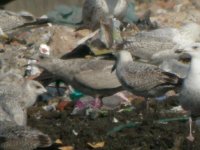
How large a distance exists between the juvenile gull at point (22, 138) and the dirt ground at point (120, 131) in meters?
0.32

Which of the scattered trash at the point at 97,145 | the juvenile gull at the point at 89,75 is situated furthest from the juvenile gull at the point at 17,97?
the scattered trash at the point at 97,145

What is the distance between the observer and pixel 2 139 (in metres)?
8.98

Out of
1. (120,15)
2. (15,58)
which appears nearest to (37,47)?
(15,58)

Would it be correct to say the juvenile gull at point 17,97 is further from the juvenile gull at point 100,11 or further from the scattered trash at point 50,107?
the juvenile gull at point 100,11

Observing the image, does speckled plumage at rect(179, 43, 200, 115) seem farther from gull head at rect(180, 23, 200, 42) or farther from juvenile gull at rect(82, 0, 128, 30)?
juvenile gull at rect(82, 0, 128, 30)

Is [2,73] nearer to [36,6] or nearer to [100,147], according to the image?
[100,147]

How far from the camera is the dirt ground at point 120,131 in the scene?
916cm

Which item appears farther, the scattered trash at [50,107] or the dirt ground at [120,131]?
the scattered trash at [50,107]

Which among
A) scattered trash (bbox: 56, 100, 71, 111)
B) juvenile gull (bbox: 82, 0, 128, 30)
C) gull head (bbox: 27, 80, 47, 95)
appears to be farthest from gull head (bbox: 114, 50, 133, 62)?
juvenile gull (bbox: 82, 0, 128, 30)

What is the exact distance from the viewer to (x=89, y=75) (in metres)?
11.2

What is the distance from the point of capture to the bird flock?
916 cm

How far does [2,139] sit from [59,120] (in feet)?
4.60

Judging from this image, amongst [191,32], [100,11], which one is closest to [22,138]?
[191,32]

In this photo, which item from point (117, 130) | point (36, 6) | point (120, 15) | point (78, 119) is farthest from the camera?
point (36, 6)
